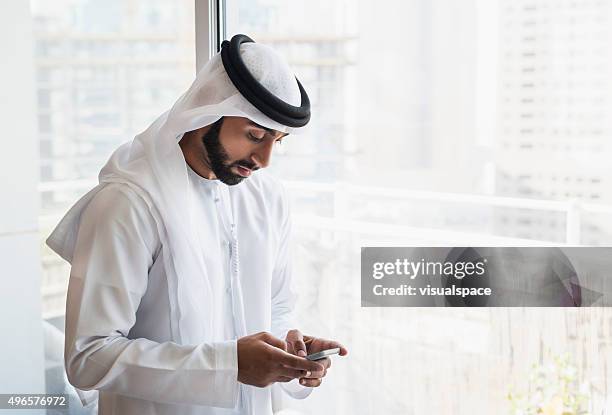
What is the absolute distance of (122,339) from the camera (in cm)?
134

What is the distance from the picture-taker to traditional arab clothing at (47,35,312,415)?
4.37 feet

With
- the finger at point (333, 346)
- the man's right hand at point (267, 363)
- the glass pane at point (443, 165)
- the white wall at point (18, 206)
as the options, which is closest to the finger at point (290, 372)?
the man's right hand at point (267, 363)

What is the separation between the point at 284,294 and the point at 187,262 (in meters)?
0.36

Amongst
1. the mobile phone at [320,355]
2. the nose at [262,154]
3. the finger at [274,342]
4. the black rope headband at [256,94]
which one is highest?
the black rope headband at [256,94]

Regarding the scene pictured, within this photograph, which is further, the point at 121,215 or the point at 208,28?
the point at 208,28

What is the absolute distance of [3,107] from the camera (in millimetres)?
2047

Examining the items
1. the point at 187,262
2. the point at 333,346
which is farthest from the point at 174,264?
the point at 333,346

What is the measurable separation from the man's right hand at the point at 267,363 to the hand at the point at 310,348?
5 centimetres

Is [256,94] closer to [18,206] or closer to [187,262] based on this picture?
[187,262]

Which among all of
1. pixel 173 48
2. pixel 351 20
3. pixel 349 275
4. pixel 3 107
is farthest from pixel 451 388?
pixel 3 107

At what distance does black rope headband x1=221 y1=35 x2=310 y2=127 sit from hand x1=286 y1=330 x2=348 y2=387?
16.1 inches

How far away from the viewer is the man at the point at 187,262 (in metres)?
1.33

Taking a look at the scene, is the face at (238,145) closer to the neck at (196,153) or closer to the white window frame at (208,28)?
the neck at (196,153)

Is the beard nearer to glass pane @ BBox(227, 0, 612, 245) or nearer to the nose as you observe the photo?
the nose
